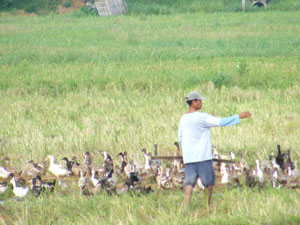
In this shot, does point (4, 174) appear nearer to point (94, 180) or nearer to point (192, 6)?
point (94, 180)

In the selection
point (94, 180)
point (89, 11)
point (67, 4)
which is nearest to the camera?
point (94, 180)

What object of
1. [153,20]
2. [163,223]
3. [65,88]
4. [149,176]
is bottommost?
[163,223]

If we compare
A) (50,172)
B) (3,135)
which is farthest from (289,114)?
(3,135)

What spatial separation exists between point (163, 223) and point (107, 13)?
28922mm

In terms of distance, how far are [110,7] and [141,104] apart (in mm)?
22361

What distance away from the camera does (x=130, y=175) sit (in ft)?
21.5

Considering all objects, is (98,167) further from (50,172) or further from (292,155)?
(292,155)

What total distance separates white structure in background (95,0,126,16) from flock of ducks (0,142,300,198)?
25.6 m

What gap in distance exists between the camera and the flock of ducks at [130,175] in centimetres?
636

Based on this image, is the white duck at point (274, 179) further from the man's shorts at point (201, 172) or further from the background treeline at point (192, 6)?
the background treeline at point (192, 6)

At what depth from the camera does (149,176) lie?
22.9ft

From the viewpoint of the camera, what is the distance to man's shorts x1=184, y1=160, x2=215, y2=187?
5664 mm

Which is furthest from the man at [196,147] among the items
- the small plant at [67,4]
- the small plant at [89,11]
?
the small plant at [67,4]

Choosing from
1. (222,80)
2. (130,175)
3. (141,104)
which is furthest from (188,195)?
(222,80)
